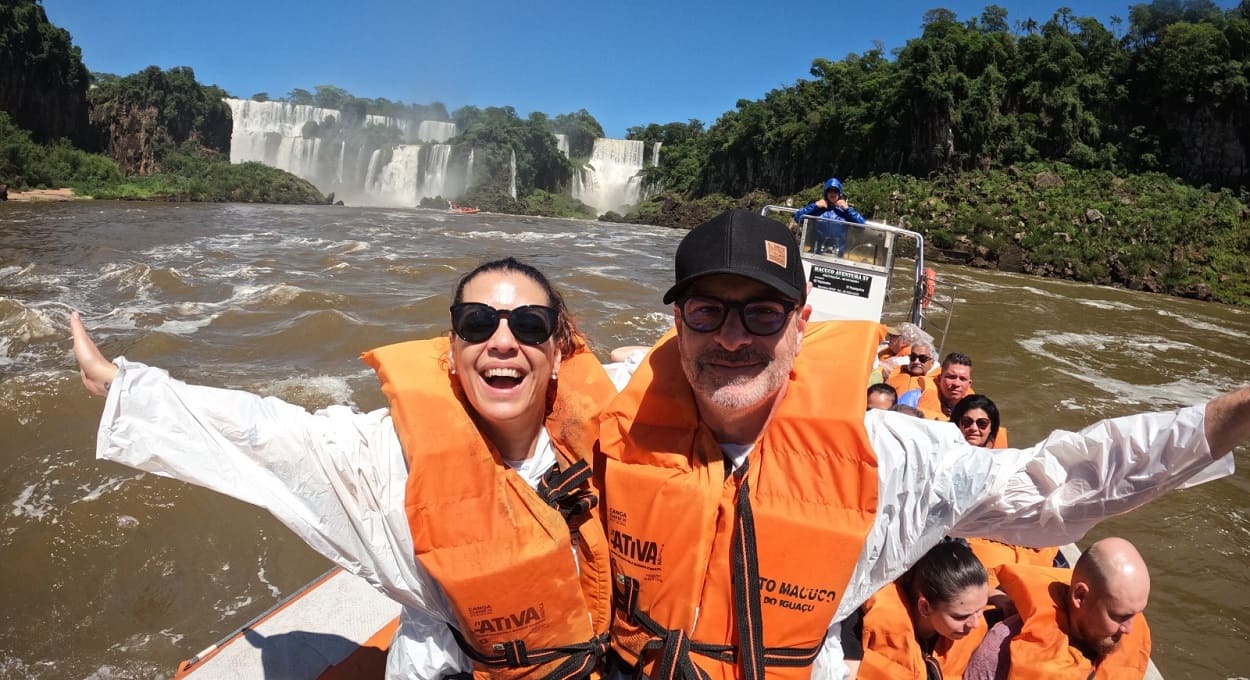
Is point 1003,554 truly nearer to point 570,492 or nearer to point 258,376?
point 570,492

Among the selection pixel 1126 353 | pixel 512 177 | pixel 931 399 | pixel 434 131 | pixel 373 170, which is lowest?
pixel 931 399

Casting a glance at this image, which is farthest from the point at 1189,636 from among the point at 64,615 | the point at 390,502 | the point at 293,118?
the point at 293,118

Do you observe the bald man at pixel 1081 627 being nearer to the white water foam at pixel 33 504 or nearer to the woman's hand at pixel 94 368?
the woman's hand at pixel 94 368

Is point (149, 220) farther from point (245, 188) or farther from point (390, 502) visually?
point (390, 502)

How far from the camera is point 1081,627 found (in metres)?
2.10

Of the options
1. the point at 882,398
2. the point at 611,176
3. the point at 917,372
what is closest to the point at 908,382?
the point at 917,372

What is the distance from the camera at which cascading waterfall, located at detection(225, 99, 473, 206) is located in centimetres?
5647

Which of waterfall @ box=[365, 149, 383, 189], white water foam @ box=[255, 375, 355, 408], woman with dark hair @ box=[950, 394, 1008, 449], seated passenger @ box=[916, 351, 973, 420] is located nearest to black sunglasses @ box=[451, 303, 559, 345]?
woman with dark hair @ box=[950, 394, 1008, 449]

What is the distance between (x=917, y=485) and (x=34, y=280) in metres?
15.2

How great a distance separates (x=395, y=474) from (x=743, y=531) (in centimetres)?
86

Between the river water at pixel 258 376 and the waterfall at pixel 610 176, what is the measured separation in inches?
1710

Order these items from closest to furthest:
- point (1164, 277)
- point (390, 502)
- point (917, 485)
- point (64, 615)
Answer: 1. point (917, 485)
2. point (390, 502)
3. point (64, 615)
4. point (1164, 277)

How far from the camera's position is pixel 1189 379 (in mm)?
11633

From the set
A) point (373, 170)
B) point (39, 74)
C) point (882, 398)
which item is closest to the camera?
point (882, 398)
